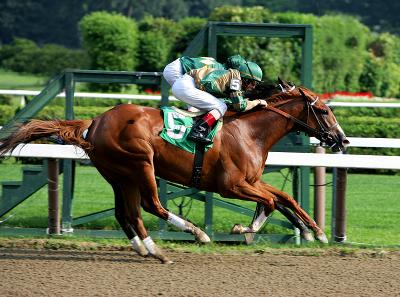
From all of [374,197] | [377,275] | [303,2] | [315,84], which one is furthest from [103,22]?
[303,2]

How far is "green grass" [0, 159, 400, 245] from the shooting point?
870cm

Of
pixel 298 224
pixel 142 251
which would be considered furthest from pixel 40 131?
pixel 298 224

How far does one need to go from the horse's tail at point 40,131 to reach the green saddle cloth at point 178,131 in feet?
2.02

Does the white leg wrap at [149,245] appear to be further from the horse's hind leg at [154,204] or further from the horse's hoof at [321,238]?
the horse's hoof at [321,238]

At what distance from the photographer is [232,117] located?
23.3 feet

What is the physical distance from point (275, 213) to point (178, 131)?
314 cm

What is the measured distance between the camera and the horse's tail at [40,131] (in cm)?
689

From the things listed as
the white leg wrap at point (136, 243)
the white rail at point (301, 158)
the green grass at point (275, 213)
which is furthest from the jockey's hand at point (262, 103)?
the green grass at point (275, 213)

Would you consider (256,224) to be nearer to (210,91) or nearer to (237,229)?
(237,229)

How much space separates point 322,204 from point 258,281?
8.15ft

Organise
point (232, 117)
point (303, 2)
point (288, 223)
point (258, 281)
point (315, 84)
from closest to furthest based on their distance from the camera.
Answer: point (258, 281) < point (232, 117) < point (288, 223) < point (315, 84) < point (303, 2)

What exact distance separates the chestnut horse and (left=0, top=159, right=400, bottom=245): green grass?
→ 1.50m

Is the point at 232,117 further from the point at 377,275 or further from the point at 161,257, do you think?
the point at 377,275

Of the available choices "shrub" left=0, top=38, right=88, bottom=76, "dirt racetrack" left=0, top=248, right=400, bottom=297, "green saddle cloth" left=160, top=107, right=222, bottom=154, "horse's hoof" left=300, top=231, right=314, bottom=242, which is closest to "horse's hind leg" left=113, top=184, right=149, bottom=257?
"dirt racetrack" left=0, top=248, right=400, bottom=297
